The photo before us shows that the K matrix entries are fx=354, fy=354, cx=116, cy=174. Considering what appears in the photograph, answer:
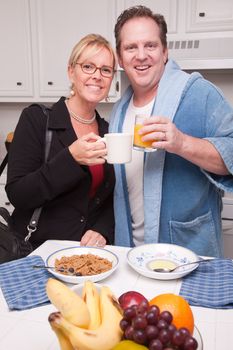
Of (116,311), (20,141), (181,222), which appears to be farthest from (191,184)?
(116,311)

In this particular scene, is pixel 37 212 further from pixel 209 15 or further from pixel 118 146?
pixel 209 15

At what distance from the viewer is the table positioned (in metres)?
0.68

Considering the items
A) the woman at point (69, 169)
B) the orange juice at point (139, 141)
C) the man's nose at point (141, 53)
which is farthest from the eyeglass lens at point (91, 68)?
the orange juice at point (139, 141)

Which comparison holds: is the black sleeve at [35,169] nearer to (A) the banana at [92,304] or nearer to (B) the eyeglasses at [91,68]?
(B) the eyeglasses at [91,68]

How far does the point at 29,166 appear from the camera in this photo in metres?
1.24

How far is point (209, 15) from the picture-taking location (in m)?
2.15

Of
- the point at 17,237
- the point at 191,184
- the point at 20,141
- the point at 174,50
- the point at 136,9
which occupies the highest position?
the point at 136,9

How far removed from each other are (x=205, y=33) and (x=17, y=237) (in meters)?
1.70

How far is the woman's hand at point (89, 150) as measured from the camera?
1081mm

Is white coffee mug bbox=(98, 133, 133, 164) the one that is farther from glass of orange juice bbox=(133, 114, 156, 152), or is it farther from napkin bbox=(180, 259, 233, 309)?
napkin bbox=(180, 259, 233, 309)

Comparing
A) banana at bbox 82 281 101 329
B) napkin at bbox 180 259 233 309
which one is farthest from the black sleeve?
banana at bbox 82 281 101 329

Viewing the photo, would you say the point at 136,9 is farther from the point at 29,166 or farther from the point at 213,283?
the point at 213,283

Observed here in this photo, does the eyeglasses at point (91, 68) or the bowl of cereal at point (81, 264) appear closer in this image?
the bowl of cereal at point (81, 264)

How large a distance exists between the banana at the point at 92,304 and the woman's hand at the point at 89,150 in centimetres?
Answer: 56
